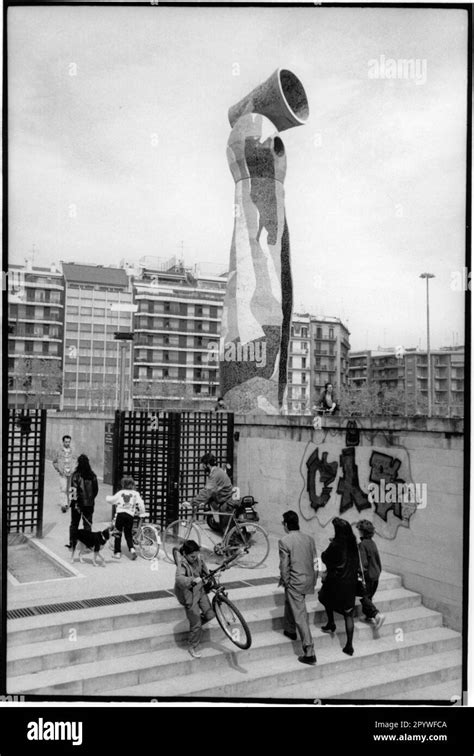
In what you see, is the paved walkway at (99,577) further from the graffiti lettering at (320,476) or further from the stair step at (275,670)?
the stair step at (275,670)

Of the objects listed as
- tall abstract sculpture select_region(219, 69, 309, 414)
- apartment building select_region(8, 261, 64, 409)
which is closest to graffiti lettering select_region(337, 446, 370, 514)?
tall abstract sculpture select_region(219, 69, 309, 414)

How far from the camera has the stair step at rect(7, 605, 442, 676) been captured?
19.7ft

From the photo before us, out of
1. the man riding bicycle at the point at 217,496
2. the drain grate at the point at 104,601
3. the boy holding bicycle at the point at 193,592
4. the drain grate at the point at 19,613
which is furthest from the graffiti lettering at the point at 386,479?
the drain grate at the point at 19,613

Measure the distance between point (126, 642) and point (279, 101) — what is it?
7.70 metres

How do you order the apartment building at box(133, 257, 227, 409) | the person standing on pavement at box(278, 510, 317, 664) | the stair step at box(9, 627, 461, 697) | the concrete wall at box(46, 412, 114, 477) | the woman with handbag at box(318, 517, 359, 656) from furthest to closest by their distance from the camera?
the apartment building at box(133, 257, 227, 409), the concrete wall at box(46, 412, 114, 477), the woman with handbag at box(318, 517, 359, 656), the person standing on pavement at box(278, 510, 317, 664), the stair step at box(9, 627, 461, 697)

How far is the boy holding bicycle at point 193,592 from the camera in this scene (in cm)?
619

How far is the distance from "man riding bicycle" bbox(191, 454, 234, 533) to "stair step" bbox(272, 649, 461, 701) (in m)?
2.62

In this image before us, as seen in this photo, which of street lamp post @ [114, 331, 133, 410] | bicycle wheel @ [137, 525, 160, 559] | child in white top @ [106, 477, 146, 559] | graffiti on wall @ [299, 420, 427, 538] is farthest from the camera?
street lamp post @ [114, 331, 133, 410]

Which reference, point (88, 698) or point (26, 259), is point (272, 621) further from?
point (26, 259)

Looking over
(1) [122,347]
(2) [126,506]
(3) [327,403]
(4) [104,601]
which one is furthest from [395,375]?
(4) [104,601]

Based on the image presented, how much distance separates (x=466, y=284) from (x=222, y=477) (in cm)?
421

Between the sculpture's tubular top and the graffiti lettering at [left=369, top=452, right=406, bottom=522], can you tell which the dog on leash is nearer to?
the graffiti lettering at [left=369, top=452, right=406, bottom=522]

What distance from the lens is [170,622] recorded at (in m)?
6.62
